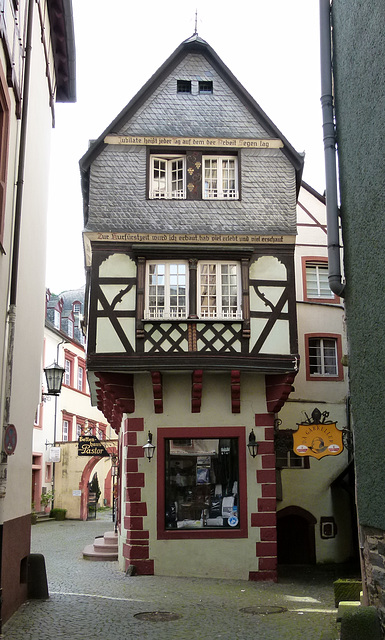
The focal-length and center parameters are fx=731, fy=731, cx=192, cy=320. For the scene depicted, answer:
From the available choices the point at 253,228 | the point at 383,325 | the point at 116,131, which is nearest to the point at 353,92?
the point at 383,325

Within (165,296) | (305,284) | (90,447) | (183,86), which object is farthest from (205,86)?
(90,447)

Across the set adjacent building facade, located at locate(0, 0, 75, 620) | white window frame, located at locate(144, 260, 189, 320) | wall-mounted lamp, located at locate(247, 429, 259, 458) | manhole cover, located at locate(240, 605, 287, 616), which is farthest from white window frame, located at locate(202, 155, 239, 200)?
manhole cover, located at locate(240, 605, 287, 616)

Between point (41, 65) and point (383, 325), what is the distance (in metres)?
9.01

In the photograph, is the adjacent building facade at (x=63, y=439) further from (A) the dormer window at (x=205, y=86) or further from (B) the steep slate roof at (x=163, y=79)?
(A) the dormer window at (x=205, y=86)

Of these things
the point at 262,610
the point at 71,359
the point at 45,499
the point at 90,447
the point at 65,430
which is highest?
the point at 71,359

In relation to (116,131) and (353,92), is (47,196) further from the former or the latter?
(353,92)

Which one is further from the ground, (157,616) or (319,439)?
(319,439)

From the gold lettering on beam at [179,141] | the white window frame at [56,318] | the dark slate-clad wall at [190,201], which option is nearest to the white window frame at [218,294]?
the dark slate-clad wall at [190,201]

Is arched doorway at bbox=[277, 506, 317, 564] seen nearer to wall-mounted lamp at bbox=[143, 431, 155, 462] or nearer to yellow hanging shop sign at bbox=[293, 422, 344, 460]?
yellow hanging shop sign at bbox=[293, 422, 344, 460]

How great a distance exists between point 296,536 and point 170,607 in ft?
30.9

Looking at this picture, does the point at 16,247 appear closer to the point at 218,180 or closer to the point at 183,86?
the point at 218,180

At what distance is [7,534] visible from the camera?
10.7m

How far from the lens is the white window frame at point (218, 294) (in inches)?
677

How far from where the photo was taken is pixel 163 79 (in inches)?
753
